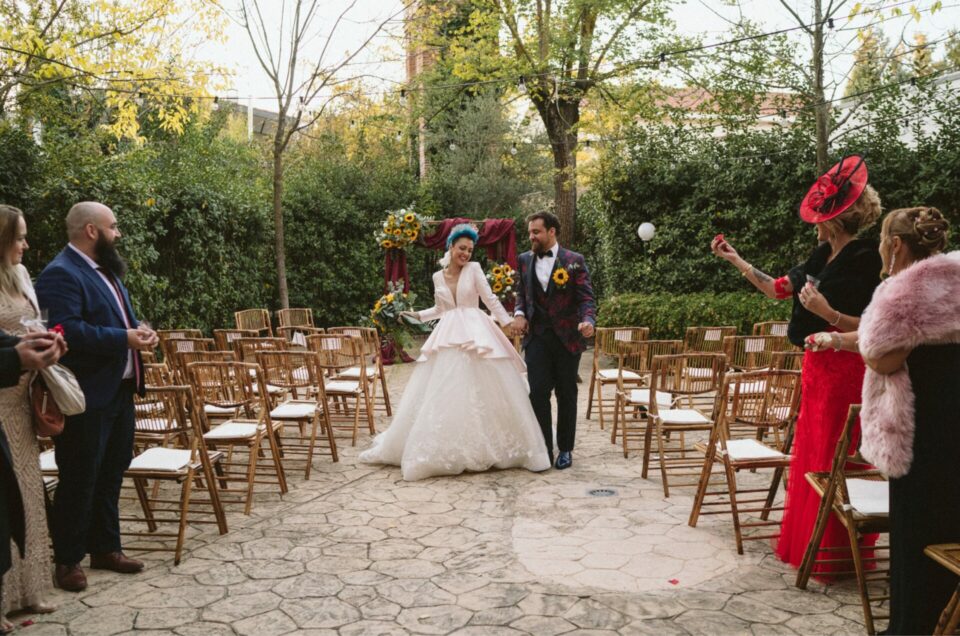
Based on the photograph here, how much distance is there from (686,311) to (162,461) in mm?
9562

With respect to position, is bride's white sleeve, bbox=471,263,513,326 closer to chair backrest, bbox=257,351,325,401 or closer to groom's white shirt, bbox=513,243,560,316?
groom's white shirt, bbox=513,243,560,316

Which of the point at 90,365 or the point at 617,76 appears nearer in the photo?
the point at 90,365

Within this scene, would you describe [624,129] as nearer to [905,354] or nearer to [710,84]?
[710,84]

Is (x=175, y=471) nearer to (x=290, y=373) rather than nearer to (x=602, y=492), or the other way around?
(x=290, y=373)

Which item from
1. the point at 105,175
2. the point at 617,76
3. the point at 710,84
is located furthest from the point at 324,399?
the point at 617,76

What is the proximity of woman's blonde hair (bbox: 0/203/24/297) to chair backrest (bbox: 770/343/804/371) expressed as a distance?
16.0ft

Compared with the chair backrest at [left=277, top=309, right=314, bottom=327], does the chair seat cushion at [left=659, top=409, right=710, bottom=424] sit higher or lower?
lower

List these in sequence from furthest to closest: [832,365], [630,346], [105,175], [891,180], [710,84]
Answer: [710,84]
[891,180]
[105,175]
[630,346]
[832,365]

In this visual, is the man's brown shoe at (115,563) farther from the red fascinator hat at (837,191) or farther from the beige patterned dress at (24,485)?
the red fascinator hat at (837,191)

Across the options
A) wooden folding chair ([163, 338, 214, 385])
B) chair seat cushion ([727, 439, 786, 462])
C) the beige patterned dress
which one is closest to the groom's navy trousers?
chair seat cushion ([727, 439, 786, 462])

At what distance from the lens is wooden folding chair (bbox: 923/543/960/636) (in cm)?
277

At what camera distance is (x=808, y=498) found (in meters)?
4.18

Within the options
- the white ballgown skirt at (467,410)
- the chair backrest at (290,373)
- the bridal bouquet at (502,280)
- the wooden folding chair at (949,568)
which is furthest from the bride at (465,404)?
the bridal bouquet at (502,280)

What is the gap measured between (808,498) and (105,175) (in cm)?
869
